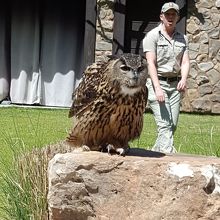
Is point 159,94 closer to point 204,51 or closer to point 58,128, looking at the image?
point 58,128

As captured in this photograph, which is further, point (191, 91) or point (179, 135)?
point (191, 91)

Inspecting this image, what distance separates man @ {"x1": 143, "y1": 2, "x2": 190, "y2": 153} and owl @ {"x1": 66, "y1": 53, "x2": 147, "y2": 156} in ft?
8.91

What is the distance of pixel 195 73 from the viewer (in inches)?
600

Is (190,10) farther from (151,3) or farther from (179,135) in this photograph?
(179,135)

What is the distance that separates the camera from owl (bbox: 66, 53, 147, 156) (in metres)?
4.76

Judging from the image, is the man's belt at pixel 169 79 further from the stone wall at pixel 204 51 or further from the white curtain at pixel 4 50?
the white curtain at pixel 4 50

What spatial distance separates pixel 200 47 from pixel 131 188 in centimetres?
1059

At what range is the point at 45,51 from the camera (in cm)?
1673

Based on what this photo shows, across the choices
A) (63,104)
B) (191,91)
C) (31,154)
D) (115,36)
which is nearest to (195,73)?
(191,91)

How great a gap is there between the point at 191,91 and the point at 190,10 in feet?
5.35

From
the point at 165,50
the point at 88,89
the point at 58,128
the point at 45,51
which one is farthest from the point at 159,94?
the point at 45,51

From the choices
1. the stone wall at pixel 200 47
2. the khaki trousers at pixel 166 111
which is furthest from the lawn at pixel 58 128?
the khaki trousers at pixel 166 111

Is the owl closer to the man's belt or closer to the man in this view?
the man

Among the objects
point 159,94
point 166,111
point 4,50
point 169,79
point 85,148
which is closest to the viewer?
point 85,148
